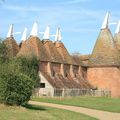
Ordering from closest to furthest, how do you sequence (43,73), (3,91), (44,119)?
(44,119), (3,91), (43,73)

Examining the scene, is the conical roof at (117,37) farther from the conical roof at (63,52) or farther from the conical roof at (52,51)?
the conical roof at (52,51)

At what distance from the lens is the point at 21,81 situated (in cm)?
2355

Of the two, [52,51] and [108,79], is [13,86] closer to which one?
[52,51]

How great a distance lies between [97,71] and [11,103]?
129ft

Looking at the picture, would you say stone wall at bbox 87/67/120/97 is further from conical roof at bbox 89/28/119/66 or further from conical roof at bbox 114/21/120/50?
conical roof at bbox 114/21/120/50

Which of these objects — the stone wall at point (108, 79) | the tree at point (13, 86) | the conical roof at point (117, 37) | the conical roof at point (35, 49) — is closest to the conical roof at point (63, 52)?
the conical roof at point (35, 49)

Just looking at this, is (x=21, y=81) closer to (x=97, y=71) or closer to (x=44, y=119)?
(x=44, y=119)

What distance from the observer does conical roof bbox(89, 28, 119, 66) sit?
6040 cm

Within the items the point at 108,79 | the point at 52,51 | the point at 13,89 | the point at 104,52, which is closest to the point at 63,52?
the point at 52,51

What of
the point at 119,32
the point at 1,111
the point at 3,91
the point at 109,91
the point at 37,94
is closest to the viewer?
the point at 1,111

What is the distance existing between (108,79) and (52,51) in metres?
9.51

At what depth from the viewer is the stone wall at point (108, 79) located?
195 feet

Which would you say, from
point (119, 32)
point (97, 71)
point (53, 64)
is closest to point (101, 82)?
point (97, 71)

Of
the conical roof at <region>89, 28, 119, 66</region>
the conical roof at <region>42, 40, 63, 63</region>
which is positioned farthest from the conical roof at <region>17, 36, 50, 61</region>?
the conical roof at <region>89, 28, 119, 66</region>
